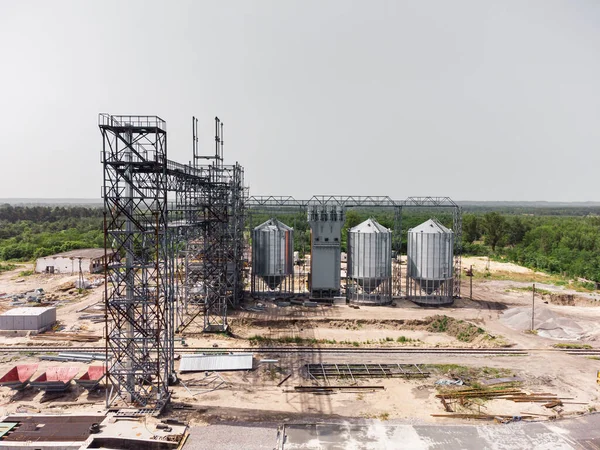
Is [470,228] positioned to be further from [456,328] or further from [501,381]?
[501,381]

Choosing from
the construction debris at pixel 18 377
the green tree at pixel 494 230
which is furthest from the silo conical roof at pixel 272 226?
the green tree at pixel 494 230

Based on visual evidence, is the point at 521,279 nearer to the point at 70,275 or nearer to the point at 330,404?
the point at 330,404

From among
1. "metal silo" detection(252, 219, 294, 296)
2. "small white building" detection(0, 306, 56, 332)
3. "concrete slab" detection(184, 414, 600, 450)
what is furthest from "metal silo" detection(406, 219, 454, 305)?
"small white building" detection(0, 306, 56, 332)

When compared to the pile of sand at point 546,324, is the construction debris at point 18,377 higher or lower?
higher

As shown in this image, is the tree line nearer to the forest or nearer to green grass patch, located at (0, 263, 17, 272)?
the forest

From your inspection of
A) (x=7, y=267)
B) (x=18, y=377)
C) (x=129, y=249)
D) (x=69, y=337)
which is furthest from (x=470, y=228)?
(x=18, y=377)

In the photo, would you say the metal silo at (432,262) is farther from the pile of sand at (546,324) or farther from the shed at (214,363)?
the shed at (214,363)
